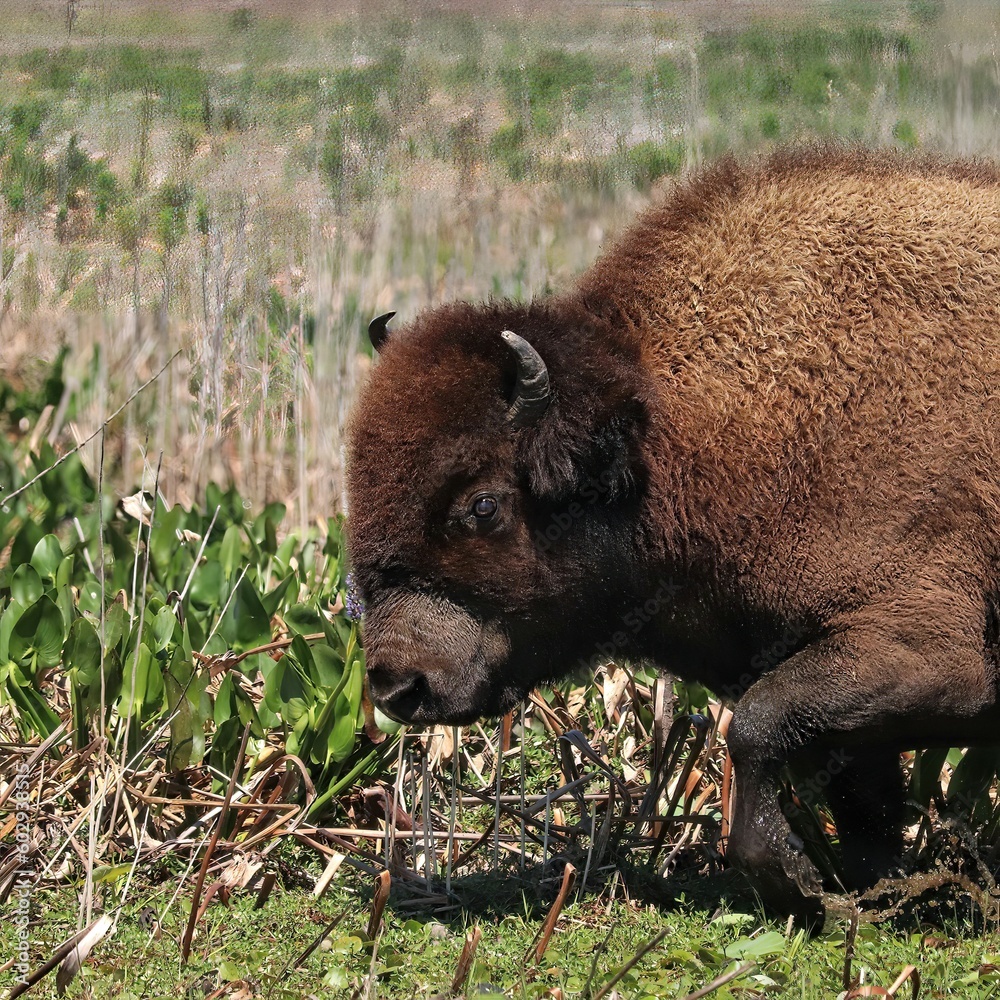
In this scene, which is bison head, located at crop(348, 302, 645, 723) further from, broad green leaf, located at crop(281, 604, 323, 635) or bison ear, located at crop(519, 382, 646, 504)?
broad green leaf, located at crop(281, 604, 323, 635)

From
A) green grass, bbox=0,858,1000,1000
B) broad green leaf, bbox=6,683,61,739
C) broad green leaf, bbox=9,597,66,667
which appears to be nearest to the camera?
green grass, bbox=0,858,1000,1000

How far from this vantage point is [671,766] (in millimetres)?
5285

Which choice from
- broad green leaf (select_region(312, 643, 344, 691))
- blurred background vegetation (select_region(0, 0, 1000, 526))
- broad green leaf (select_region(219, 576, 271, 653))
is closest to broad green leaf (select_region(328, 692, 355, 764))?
broad green leaf (select_region(312, 643, 344, 691))

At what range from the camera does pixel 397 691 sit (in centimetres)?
436

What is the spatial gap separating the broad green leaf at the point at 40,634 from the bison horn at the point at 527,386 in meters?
2.55

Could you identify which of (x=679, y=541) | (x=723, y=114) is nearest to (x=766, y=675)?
(x=679, y=541)

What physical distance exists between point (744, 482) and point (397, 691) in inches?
54.5

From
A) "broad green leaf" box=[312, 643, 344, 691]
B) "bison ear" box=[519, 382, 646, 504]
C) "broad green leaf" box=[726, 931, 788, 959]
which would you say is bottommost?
"broad green leaf" box=[726, 931, 788, 959]

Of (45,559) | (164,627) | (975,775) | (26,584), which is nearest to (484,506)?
(164,627)

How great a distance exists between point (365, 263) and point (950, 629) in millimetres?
6257

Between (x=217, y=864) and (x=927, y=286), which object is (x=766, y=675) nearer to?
(x=927, y=286)

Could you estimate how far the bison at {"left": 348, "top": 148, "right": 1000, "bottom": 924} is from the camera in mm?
4227

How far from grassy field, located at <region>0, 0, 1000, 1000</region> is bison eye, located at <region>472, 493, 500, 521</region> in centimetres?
112

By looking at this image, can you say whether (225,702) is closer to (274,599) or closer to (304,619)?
(304,619)
